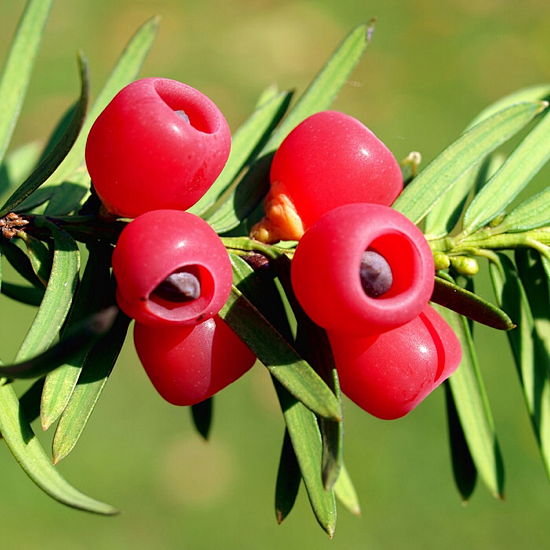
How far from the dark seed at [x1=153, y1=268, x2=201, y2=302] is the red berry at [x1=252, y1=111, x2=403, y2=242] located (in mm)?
191

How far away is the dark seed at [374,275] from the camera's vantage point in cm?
65

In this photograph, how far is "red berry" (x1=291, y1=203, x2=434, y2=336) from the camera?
24.2 inches

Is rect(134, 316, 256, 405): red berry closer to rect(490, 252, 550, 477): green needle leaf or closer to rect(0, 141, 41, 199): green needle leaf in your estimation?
rect(490, 252, 550, 477): green needle leaf

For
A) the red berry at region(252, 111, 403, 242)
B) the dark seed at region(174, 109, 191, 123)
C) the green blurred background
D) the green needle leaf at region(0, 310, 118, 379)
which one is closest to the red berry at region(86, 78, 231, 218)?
the dark seed at region(174, 109, 191, 123)

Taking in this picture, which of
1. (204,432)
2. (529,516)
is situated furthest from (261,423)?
(204,432)

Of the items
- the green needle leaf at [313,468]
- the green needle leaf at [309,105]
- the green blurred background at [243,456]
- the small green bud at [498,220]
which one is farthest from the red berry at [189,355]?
the green blurred background at [243,456]

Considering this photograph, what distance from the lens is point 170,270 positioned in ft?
1.98

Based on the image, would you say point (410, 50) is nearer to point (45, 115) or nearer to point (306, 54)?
point (306, 54)

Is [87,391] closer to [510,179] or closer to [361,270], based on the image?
[361,270]

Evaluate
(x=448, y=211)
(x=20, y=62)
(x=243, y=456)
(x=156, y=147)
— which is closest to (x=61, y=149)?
(x=156, y=147)

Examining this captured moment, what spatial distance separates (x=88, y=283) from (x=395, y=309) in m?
0.35

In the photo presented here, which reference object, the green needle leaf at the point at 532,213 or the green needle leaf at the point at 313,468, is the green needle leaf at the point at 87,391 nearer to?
the green needle leaf at the point at 313,468

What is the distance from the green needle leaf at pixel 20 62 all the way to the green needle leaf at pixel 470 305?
635 millimetres

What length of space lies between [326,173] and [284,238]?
108 millimetres
